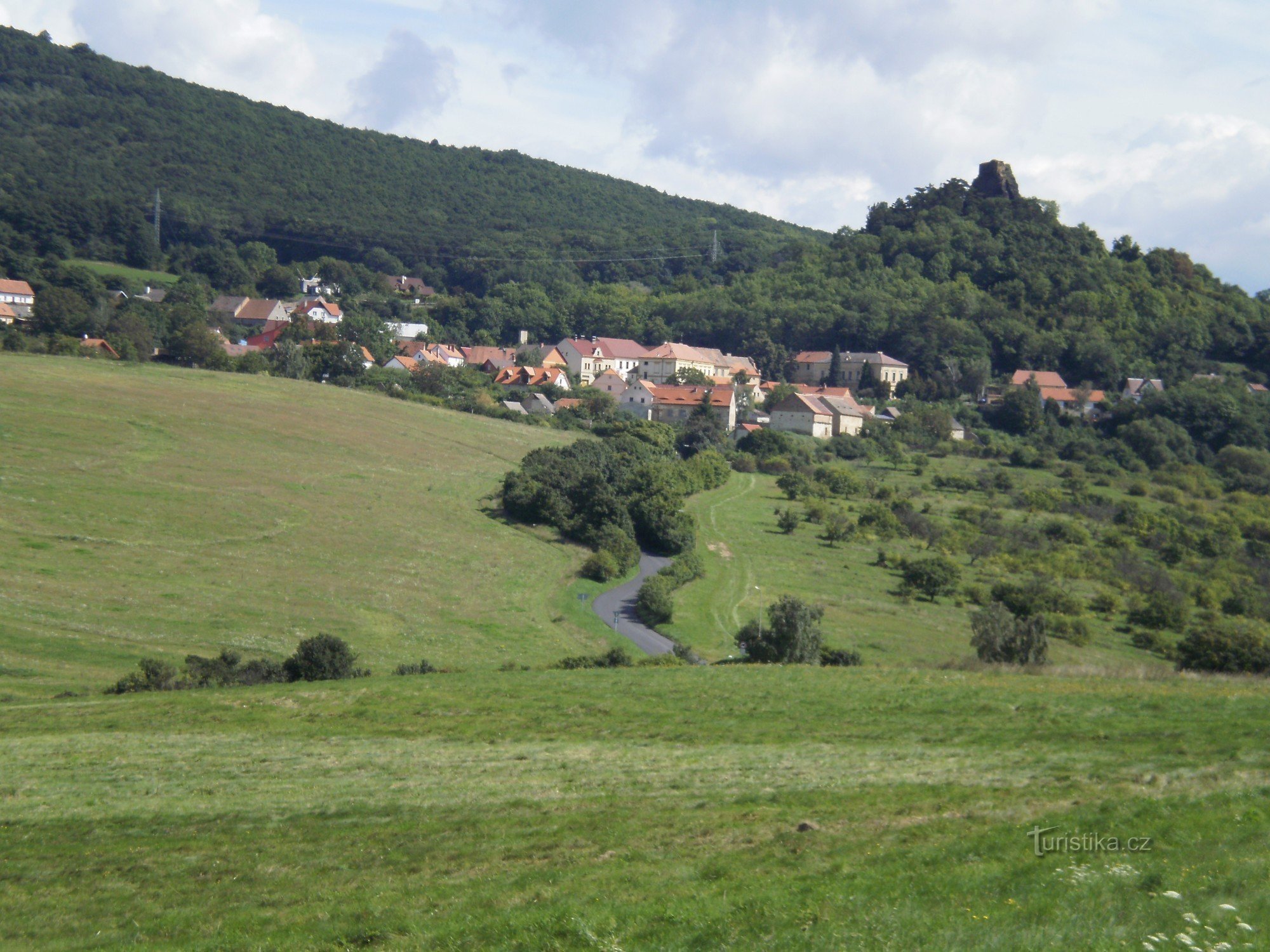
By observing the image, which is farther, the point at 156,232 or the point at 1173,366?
the point at 156,232

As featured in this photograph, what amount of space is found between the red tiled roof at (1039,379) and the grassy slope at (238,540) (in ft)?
236

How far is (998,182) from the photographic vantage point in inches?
6393

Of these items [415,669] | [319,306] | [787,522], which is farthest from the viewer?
[319,306]

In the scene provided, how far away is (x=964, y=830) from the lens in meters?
10.2

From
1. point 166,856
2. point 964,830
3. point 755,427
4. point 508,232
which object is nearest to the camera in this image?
point 964,830

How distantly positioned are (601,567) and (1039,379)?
86991mm

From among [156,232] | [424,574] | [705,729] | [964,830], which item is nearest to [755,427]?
[424,574]

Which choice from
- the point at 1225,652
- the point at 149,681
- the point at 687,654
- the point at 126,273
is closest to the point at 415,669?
the point at 149,681

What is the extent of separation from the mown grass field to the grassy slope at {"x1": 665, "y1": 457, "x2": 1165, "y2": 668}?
8831 cm

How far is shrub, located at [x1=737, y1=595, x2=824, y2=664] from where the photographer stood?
98.5 ft

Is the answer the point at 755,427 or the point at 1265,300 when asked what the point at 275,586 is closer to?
the point at 755,427

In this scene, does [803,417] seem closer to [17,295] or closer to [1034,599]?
[1034,599]

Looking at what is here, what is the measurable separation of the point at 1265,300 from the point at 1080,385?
5289 cm

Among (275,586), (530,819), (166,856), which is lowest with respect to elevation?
(275,586)
